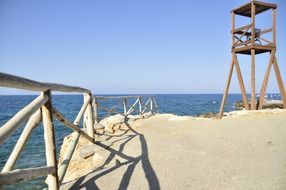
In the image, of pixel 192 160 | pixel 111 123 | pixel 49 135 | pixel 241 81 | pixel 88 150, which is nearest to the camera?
pixel 49 135

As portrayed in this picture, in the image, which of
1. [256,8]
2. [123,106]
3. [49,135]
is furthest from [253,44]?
[49,135]

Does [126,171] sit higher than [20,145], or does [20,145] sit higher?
[20,145]

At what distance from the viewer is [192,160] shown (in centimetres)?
464

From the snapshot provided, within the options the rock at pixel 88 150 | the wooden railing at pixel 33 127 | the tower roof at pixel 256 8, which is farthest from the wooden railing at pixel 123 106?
the tower roof at pixel 256 8

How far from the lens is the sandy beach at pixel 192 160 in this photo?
368 cm

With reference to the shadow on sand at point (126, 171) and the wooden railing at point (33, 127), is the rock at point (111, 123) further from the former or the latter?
the wooden railing at point (33, 127)

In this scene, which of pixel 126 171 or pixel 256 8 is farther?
pixel 256 8

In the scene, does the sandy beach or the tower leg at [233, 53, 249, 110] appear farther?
the tower leg at [233, 53, 249, 110]

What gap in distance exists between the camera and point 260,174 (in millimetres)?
3834

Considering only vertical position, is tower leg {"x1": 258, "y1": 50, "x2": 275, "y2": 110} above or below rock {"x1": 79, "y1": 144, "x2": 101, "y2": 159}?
above

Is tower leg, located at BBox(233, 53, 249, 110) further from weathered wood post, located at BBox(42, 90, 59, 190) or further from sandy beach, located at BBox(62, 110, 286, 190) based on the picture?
weathered wood post, located at BBox(42, 90, 59, 190)

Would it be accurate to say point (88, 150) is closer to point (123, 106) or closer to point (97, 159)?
point (97, 159)

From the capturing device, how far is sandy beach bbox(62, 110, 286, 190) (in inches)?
145

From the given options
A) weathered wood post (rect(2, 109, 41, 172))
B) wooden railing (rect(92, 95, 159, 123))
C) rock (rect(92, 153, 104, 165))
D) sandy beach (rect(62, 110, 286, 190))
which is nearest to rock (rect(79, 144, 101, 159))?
sandy beach (rect(62, 110, 286, 190))
